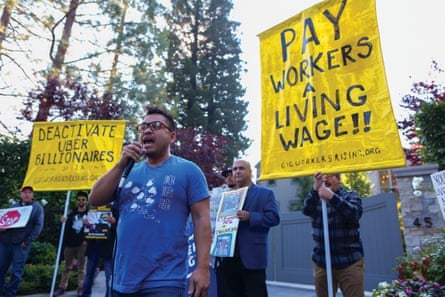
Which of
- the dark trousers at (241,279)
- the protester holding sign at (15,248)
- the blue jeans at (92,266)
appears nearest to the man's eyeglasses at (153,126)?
the dark trousers at (241,279)

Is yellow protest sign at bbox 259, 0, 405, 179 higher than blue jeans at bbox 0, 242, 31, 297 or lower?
higher

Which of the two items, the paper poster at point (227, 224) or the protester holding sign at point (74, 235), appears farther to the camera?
the protester holding sign at point (74, 235)

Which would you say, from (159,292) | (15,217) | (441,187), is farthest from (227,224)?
(15,217)

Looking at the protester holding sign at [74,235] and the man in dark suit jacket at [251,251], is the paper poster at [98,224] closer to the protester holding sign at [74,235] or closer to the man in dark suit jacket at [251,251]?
the protester holding sign at [74,235]

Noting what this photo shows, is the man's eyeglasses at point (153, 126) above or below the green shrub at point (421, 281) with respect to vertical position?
above

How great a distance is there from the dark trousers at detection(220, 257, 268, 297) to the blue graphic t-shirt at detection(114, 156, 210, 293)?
1.61 meters

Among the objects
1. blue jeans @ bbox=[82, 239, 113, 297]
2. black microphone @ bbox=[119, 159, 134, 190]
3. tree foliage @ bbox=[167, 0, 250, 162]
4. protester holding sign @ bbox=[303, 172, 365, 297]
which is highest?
tree foliage @ bbox=[167, 0, 250, 162]

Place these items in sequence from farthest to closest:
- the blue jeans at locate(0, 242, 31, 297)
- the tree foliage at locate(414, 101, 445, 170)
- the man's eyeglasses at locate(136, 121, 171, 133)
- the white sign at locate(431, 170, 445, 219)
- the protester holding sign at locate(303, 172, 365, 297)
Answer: the tree foliage at locate(414, 101, 445, 170) < the blue jeans at locate(0, 242, 31, 297) < the white sign at locate(431, 170, 445, 219) < the protester holding sign at locate(303, 172, 365, 297) < the man's eyeglasses at locate(136, 121, 171, 133)

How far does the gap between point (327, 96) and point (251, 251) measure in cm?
169

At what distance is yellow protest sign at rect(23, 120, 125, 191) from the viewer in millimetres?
5992

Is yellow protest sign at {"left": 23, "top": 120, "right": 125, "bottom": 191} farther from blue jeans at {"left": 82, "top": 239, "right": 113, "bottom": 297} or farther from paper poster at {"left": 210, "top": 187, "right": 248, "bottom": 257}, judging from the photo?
paper poster at {"left": 210, "top": 187, "right": 248, "bottom": 257}

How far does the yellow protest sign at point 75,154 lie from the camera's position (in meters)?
5.99

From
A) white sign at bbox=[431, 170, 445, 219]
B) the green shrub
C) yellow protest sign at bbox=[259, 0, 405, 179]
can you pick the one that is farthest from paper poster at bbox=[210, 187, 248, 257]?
white sign at bbox=[431, 170, 445, 219]

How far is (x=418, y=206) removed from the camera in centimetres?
597
